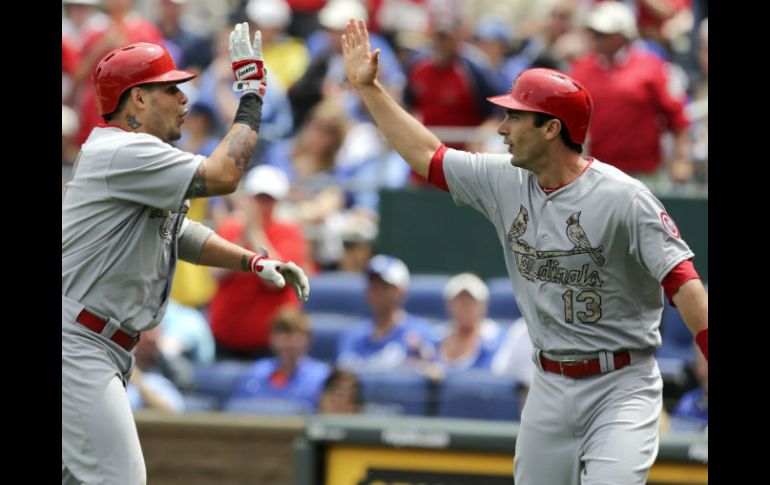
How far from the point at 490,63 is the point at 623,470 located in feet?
22.5

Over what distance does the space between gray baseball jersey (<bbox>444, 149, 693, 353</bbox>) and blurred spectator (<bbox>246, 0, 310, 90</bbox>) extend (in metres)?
7.09

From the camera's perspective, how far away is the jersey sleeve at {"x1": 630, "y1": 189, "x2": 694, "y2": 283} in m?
4.77

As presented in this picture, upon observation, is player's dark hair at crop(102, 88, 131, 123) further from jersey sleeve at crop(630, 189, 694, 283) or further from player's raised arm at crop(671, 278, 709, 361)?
player's raised arm at crop(671, 278, 709, 361)

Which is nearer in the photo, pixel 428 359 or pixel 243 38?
pixel 243 38

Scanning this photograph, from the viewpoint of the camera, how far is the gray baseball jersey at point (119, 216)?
15.5 feet

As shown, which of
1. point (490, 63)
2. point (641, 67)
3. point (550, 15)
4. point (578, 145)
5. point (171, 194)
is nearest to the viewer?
point (171, 194)

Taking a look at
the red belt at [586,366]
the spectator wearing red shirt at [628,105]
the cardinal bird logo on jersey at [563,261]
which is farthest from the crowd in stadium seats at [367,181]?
the cardinal bird logo on jersey at [563,261]

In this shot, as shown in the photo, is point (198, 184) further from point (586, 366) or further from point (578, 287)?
point (586, 366)

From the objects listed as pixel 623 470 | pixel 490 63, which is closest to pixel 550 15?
pixel 490 63

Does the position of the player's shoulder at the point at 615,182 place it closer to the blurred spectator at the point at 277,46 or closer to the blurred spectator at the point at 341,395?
the blurred spectator at the point at 341,395

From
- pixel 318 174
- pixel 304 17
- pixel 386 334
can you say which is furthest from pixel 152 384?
pixel 304 17

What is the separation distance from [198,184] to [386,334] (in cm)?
401

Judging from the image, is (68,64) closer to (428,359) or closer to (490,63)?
(490,63)
